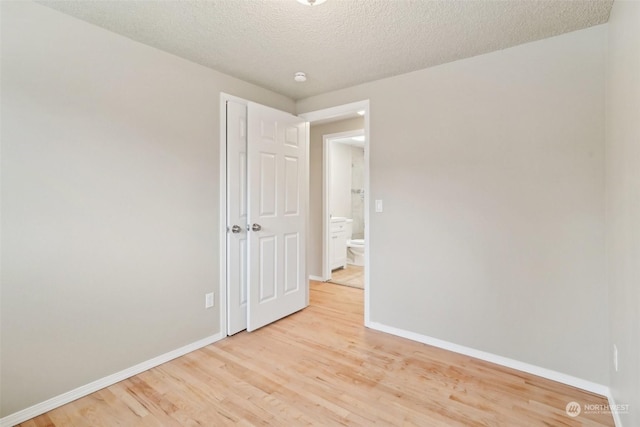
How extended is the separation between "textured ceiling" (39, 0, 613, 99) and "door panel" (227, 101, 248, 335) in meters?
0.48

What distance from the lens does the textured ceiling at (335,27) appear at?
1.74 m

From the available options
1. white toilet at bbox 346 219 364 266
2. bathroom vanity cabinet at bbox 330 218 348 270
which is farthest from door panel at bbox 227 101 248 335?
white toilet at bbox 346 219 364 266

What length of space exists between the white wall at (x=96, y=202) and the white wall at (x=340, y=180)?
3.33 m

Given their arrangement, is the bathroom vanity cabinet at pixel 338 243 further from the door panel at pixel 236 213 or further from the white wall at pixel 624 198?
the white wall at pixel 624 198

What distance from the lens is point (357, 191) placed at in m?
6.39

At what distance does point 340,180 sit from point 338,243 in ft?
A: 4.41

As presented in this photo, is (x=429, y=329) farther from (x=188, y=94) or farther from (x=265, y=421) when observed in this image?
(x=188, y=94)

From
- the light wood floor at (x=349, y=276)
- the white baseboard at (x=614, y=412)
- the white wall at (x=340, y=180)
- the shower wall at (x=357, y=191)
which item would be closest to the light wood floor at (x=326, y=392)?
the white baseboard at (x=614, y=412)

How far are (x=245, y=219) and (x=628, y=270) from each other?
251 centimetres

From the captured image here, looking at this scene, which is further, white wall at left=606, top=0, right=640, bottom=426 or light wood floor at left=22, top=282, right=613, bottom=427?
light wood floor at left=22, top=282, right=613, bottom=427

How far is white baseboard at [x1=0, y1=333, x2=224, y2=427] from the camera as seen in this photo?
168cm

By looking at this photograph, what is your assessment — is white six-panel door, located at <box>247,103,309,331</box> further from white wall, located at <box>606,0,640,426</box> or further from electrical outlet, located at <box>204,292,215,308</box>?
white wall, located at <box>606,0,640,426</box>

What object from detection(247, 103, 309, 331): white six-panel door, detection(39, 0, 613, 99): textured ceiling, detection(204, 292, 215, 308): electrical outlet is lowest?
detection(204, 292, 215, 308): electrical outlet

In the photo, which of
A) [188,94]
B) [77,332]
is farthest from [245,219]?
[77,332]
